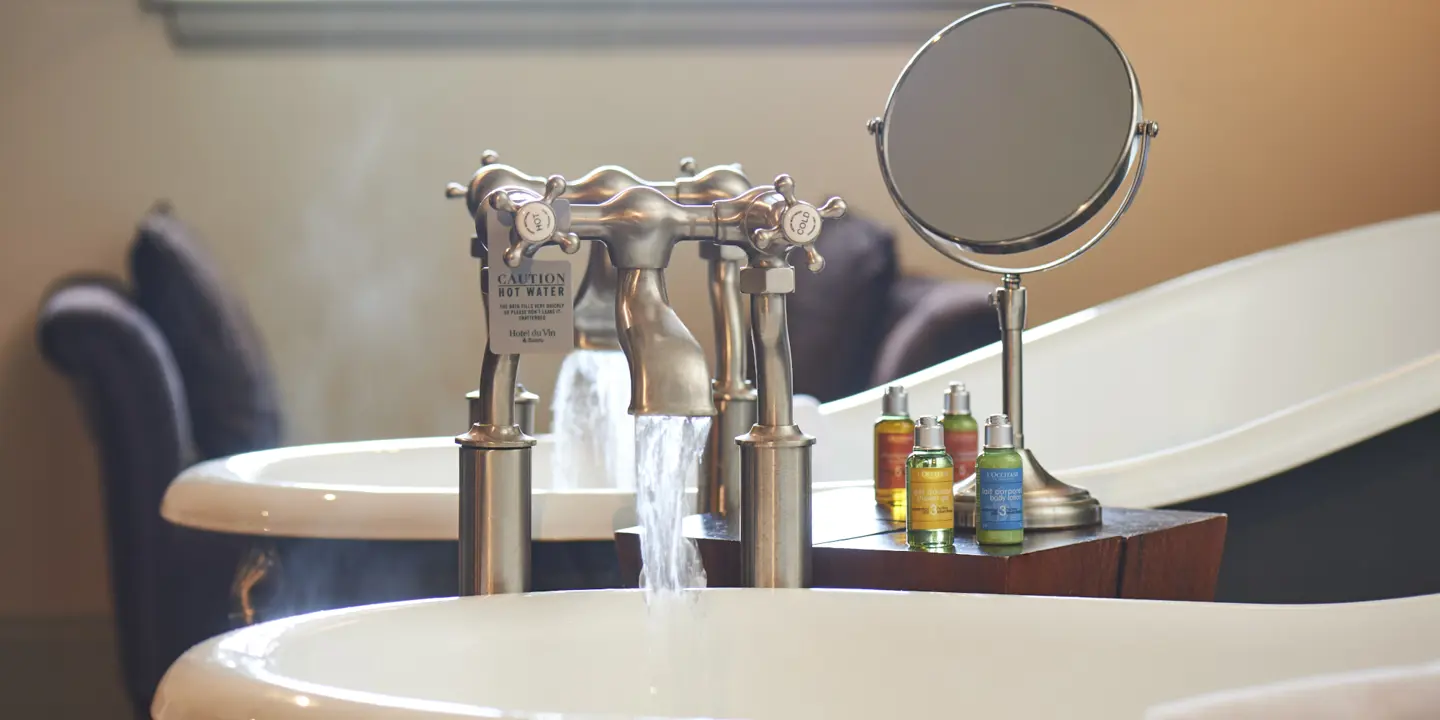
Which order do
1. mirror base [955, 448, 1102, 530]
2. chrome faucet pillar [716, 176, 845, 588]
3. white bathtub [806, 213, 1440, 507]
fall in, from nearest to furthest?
1. chrome faucet pillar [716, 176, 845, 588]
2. mirror base [955, 448, 1102, 530]
3. white bathtub [806, 213, 1440, 507]

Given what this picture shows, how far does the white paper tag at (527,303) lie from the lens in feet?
2.30

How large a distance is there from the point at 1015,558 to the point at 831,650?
0.55 ft

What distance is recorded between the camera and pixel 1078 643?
69cm

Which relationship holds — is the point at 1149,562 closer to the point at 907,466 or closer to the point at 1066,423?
the point at 907,466

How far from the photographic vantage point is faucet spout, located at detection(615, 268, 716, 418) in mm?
650

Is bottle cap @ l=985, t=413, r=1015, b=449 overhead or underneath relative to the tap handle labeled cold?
underneath

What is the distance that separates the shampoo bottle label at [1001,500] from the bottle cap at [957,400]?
0.17 metres

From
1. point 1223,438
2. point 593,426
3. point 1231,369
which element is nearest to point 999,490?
point 1223,438

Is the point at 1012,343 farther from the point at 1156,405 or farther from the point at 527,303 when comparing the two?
the point at 1156,405

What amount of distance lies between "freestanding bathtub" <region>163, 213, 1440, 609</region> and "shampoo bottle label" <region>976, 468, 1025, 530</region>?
0.35 metres

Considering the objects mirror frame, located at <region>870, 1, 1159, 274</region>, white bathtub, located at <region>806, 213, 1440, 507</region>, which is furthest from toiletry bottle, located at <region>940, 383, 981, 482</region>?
white bathtub, located at <region>806, 213, 1440, 507</region>

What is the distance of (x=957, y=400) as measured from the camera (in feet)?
3.52

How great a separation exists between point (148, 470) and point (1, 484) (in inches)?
32.3

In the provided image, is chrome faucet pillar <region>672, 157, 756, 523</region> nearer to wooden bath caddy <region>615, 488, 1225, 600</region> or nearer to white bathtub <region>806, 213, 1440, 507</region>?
wooden bath caddy <region>615, 488, 1225, 600</region>
